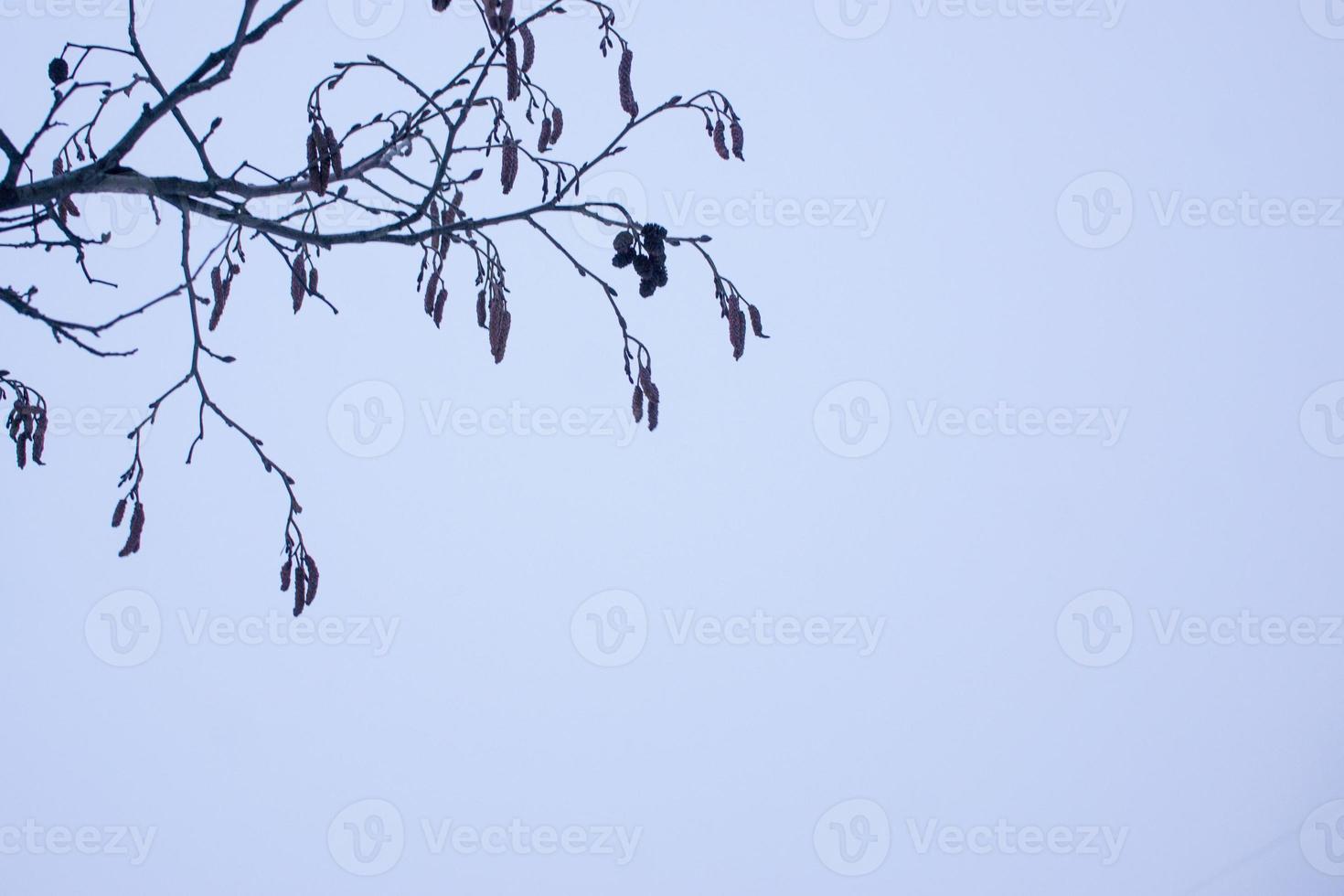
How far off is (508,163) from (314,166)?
221 mm

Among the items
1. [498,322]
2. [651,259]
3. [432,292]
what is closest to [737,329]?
[651,259]

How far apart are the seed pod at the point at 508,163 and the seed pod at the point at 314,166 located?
0.17 metres

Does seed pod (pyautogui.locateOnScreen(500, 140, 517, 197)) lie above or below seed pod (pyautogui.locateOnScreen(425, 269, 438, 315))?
above

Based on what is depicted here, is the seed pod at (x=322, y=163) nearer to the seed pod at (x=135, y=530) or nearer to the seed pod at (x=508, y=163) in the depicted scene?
the seed pod at (x=508, y=163)

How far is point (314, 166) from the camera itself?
818mm

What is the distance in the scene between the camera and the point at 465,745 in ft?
10.2

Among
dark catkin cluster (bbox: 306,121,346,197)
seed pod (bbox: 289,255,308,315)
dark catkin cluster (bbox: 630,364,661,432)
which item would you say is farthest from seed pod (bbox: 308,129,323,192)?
dark catkin cluster (bbox: 630,364,661,432)

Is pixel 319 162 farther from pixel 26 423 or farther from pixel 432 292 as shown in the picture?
pixel 26 423

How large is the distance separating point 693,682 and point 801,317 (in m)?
1.06

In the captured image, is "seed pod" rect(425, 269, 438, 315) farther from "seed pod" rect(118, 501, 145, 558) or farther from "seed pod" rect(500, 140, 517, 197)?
"seed pod" rect(118, 501, 145, 558)

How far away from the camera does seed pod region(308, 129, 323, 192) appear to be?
81 cm

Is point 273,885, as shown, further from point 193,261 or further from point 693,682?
point 193,261

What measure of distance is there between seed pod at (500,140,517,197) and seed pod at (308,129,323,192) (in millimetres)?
167

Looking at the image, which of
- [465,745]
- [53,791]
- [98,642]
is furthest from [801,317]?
[53,791]
